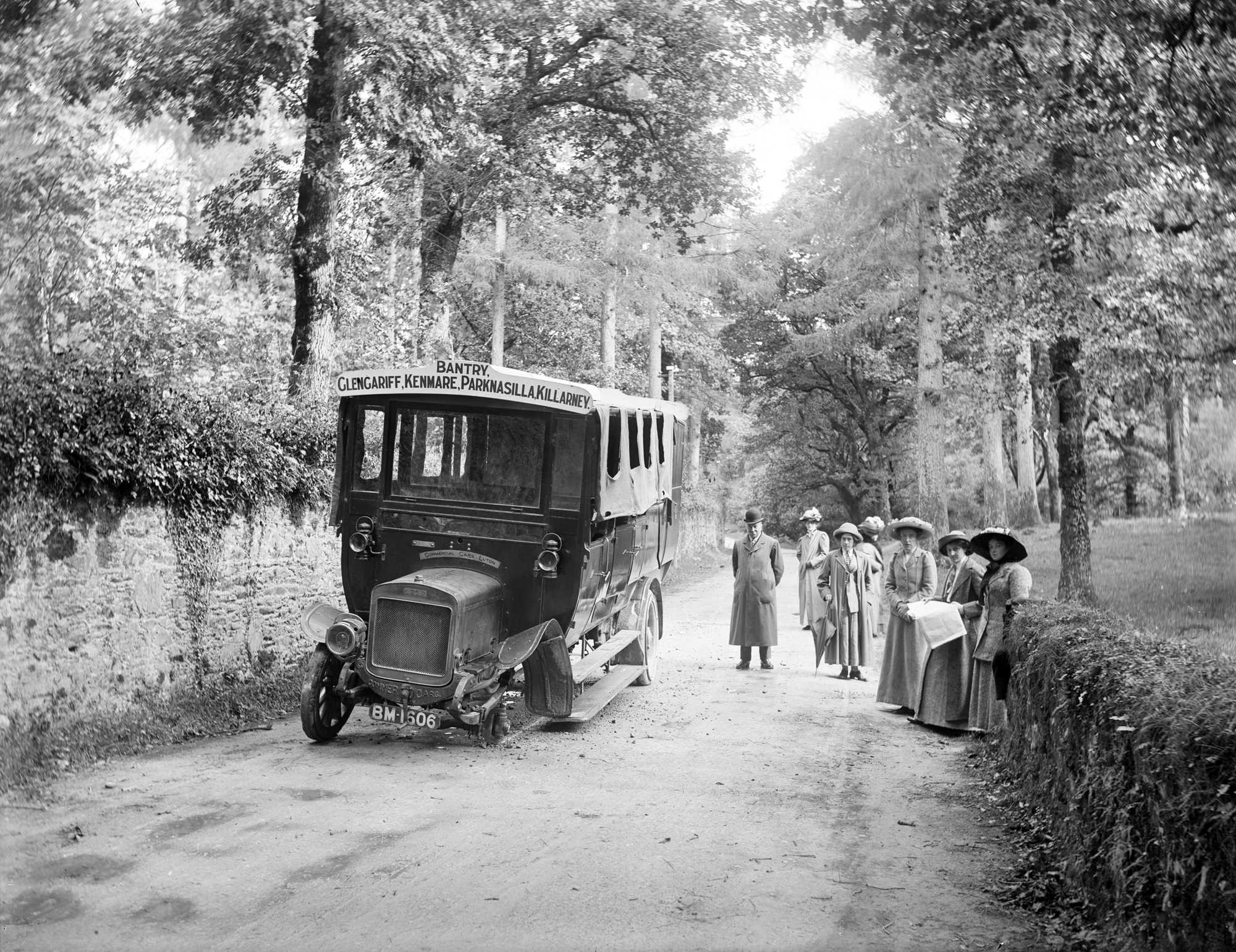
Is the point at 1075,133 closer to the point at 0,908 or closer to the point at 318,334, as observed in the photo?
the point at 318,334

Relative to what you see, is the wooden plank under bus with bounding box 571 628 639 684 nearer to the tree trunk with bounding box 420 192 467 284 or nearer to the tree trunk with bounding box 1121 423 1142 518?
the tree trunk with bounding box 420 192 467 284

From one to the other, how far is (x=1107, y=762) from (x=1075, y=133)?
7.72 metres

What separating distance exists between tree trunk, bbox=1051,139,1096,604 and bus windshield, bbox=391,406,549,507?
7.92 meters

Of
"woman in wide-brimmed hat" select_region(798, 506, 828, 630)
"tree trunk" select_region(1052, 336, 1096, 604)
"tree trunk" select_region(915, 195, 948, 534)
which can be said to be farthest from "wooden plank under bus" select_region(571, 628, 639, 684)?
"tree trunk" select_region(915, 195, 948, 534)

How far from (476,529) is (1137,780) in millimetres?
6354

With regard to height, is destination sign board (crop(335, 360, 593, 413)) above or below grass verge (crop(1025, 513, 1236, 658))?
above

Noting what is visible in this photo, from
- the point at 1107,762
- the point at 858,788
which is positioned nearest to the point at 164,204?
the point at 858,788

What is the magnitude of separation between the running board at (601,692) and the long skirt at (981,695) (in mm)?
3390

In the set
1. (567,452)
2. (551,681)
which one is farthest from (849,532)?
(551,681)

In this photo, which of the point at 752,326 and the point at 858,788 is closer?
the point at 858,788

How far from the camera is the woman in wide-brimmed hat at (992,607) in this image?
1017 centimetres

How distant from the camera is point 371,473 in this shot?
10.7 metres

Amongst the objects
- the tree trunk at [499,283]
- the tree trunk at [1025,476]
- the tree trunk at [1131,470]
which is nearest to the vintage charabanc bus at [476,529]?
the tree trunk at [1025,476]

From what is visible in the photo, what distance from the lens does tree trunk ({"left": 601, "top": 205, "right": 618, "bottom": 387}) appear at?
31.2m
